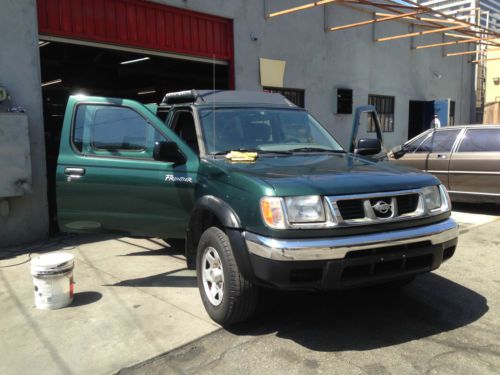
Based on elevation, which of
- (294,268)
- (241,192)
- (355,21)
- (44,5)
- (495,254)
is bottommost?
(495,254)

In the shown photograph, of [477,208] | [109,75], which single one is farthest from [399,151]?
[109,75]

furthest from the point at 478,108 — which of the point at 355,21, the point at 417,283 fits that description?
the point at 417,283

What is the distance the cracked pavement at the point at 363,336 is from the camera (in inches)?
123

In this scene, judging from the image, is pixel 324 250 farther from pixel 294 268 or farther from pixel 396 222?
pixel 396 222

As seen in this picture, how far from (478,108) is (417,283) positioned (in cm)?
2020

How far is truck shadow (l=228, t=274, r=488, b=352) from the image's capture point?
140 inches

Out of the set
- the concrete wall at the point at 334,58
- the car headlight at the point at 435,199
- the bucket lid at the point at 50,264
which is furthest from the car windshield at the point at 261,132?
the concrete wall at the point at 334,58

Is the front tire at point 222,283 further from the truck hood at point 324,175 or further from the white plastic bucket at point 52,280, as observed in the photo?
the white plastic bucket at point 52,280

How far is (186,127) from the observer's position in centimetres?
489

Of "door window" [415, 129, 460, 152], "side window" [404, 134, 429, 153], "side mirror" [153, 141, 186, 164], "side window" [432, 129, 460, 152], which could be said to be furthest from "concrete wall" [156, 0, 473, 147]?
"side mirror" [153, 141, 186, 164]

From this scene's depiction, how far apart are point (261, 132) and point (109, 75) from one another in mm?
12371

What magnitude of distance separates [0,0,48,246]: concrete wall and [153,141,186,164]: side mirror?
2.95m

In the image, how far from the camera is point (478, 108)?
72.4 ft

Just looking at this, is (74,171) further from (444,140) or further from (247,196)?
(444,140)
